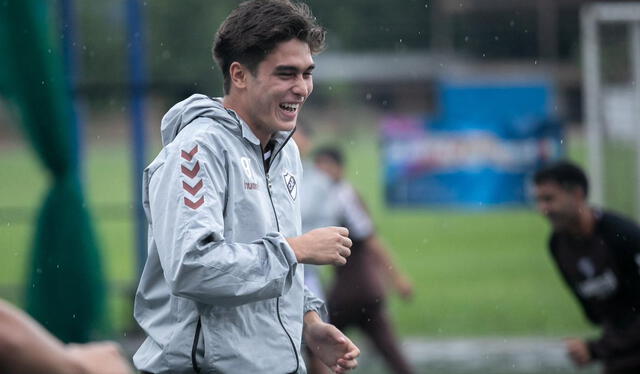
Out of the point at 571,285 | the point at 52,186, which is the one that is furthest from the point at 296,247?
the point at 52,186

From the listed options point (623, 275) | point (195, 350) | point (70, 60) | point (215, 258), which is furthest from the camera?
point (70, 60)

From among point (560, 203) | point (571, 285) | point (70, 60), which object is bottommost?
point (571, 285)

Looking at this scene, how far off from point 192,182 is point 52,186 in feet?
16.1

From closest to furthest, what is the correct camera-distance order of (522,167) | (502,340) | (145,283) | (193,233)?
(193,233)
(145,283)
(502,340)
(522,167)

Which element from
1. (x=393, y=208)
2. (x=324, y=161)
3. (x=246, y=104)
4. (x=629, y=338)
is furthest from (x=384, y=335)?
(x=393, y=208)

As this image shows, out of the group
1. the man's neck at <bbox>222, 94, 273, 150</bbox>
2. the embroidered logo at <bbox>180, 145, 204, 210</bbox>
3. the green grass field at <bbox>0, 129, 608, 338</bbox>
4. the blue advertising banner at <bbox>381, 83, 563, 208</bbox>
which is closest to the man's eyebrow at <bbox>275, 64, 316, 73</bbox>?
the man's neck at <bbox>222, 94, 273, 150</bbox>

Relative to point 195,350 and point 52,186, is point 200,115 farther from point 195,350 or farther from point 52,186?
point 52,186

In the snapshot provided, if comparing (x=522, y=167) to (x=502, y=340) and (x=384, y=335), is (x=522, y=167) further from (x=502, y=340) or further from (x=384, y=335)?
(x=384, y=335)

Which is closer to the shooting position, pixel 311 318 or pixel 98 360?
pixel 98 360

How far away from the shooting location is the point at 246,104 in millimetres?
3480

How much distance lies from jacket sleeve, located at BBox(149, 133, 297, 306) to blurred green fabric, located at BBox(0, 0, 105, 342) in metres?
4.50

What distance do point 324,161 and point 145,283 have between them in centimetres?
497

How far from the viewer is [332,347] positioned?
3.57m

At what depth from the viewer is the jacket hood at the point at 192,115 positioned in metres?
3.37
